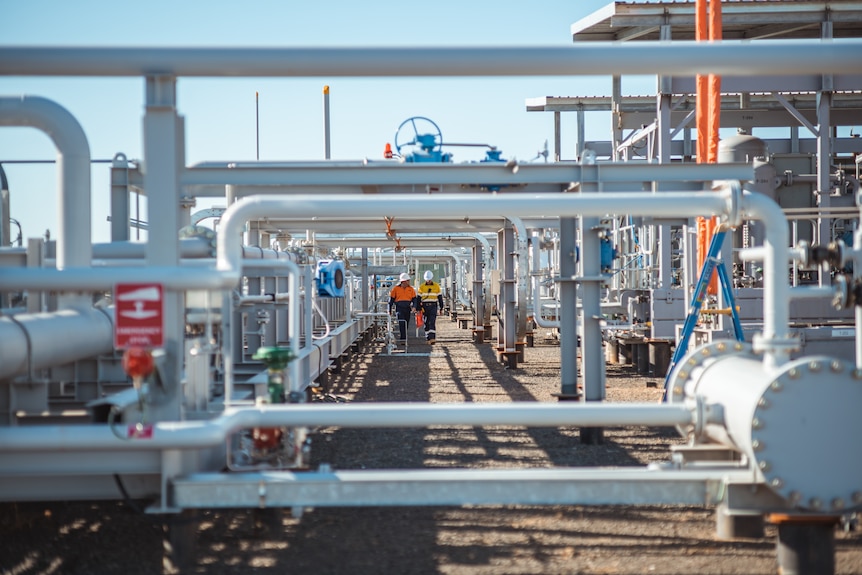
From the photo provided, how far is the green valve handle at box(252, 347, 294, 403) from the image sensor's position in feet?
14.9

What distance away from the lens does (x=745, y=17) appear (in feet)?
46.0

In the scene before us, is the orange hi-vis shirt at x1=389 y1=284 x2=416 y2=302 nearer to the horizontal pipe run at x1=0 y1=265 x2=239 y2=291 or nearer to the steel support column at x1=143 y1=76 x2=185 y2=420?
the steel support column at x1=143 y1=76 x2=185 y2=420

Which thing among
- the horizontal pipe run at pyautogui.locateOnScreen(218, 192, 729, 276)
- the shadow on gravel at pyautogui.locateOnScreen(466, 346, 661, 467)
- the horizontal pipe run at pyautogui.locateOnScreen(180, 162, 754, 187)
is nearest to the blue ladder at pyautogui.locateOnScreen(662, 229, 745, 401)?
the shadow on gravel at pyautogui.locateOnScreen(466, 346, 661, 467)

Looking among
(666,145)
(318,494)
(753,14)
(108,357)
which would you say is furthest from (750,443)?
(753,14)

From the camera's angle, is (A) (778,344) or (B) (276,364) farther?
(B) (276,364)

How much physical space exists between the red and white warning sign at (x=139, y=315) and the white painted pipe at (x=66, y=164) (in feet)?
4.91

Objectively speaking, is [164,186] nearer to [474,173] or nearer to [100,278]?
[100,278]

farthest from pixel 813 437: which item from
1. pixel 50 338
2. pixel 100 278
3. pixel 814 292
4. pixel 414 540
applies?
pixel 50 338

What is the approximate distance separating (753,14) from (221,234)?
40.8ft

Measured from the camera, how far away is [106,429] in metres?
3.55

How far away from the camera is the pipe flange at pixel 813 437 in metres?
3.51

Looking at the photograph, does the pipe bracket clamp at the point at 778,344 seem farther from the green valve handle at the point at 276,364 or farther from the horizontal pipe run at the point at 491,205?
the green valve handle at the point at 276,364

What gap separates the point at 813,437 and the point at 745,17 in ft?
39.6

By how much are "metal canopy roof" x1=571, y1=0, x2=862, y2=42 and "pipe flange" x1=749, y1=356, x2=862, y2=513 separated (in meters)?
11.5
